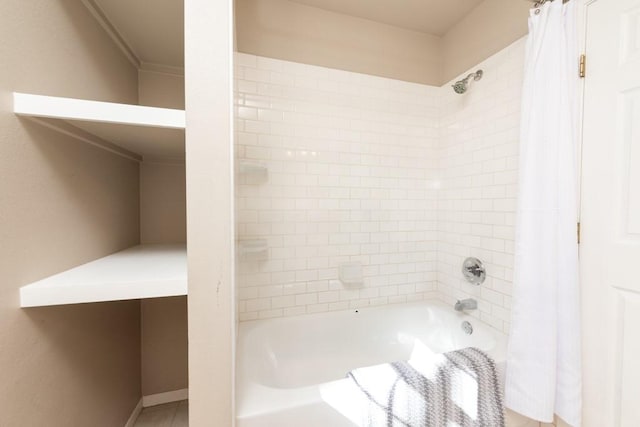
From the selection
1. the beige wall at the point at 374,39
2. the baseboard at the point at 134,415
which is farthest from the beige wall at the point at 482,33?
the baseboard at the point at 134,415

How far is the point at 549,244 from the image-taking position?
1147mm

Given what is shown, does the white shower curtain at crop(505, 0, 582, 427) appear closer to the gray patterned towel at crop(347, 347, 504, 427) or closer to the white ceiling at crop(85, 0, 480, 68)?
the gray patterned towel at crop(347, 347, 504, 427)

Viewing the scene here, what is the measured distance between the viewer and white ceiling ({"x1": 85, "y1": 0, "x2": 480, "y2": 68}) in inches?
41.3

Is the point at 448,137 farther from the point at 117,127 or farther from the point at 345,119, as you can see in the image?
the point at 117,127

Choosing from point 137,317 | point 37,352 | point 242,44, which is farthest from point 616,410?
point 242,44

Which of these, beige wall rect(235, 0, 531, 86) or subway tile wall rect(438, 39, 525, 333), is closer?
subway tile wall rect(438, 39, 525, 333)

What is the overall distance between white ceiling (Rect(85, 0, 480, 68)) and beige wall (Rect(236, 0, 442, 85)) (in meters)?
0.06

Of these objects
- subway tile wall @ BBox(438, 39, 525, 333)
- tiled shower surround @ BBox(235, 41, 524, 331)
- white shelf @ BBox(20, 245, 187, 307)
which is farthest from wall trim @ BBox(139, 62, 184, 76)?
subway tile wall @ BBox(438, 39, 525, 333)

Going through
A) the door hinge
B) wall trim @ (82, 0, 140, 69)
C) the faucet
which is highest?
wall trim @ (82, 0, 140, 69)

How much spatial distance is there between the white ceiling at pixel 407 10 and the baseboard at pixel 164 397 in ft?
9.10

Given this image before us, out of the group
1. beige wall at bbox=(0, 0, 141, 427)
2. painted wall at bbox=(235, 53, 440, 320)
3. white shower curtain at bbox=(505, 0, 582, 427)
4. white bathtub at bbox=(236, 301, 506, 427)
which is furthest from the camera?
painted wall at bbox=(235, 53, 440, 320)

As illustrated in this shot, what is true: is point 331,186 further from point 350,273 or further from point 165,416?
point 165,416

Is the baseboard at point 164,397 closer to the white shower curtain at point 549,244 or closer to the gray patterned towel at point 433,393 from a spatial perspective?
Result: the gray patterned towel at point 433,393

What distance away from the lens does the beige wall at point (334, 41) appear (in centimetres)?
162
